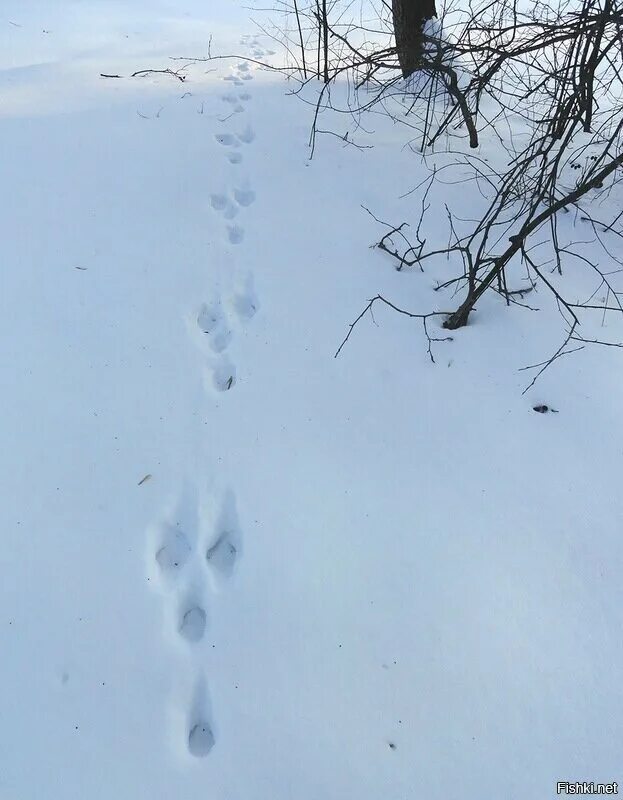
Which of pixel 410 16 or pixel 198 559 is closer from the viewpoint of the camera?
pixel 198 559

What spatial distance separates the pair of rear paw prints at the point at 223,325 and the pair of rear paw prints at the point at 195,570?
18.1 inches

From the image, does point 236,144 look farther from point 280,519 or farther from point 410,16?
point 280,519

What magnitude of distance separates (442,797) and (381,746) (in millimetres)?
144

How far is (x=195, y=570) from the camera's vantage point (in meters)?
1.32

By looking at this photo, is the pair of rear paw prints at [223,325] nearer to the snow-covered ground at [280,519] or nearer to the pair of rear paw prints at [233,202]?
the snow-covered ground at [280,519]

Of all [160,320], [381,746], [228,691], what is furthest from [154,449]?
[381,746]

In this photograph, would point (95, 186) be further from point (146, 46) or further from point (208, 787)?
point (146, 46)

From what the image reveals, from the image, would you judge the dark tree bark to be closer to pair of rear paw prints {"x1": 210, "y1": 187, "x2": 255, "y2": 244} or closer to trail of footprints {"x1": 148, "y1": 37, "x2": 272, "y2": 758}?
pair of rear paw prints {"x1": 210, "y1": 187, "x2": 255, "y2": 244}

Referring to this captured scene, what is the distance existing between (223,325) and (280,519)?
2.73 feet

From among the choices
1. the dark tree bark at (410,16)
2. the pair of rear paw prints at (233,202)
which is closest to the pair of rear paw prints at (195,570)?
the pair of rear paw prints at (233,202)

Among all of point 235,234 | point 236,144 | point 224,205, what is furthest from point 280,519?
point 236,144

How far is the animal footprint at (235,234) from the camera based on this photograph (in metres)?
2.20

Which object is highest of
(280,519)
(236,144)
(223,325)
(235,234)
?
(236,144)

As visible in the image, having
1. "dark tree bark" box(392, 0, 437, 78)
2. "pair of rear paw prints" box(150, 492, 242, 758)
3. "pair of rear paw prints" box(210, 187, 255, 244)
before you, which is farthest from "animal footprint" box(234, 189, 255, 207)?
"pair of rear paw prints" box(150, 492, 242, 758)
